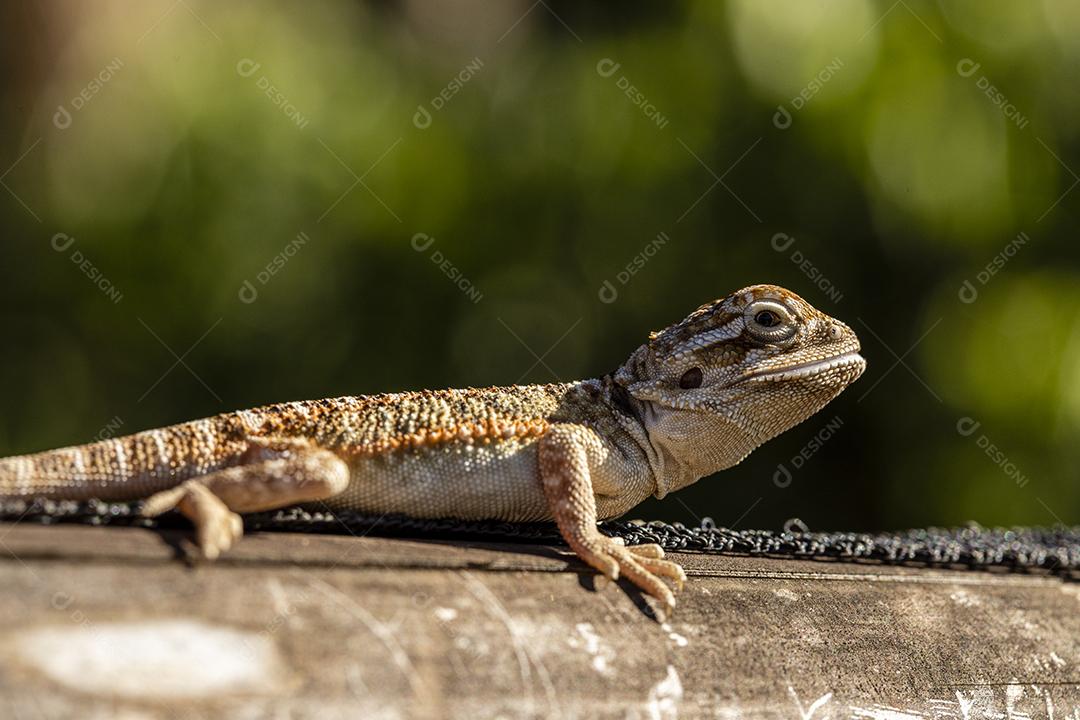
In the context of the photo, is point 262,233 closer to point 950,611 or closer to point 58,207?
point 58,207

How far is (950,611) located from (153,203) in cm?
706

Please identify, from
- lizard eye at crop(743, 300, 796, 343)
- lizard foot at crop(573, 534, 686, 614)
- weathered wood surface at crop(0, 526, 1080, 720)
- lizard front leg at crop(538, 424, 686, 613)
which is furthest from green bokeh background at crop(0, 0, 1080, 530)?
lizard foot at crop(573, 534, 686, 614)

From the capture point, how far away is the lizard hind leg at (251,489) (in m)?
3.04

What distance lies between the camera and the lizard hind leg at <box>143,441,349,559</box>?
304 cm

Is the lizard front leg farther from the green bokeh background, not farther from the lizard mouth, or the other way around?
the green bokeh background

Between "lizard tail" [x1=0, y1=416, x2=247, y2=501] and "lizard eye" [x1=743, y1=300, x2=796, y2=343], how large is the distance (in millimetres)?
1937

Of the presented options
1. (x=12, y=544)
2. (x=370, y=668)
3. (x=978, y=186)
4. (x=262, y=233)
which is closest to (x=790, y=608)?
(x=370, y=668)

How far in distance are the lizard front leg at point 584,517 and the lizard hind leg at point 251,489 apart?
0.72 metres

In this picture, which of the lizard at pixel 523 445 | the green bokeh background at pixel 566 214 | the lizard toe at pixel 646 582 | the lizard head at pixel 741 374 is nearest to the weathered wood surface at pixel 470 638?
the lizard toe at pixel 646 582

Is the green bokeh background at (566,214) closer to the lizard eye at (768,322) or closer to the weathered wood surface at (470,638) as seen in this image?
the lizard eye at (768,322)

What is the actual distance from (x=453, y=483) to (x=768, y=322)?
1373 millimetres

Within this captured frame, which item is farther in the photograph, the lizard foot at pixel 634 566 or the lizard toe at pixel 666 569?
the lizard toe at pixel 666 569

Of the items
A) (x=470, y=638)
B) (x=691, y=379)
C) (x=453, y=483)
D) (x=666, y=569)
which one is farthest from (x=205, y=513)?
(x=691, y=379)

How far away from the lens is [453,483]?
3.99 m
